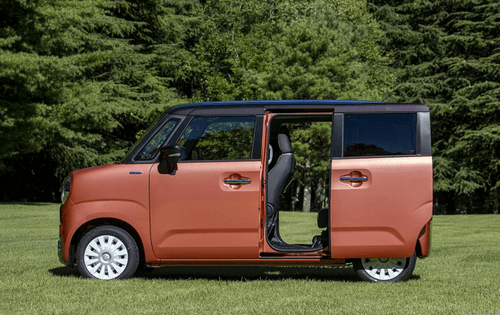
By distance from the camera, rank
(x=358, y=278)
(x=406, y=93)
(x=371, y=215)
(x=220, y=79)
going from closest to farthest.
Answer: (x=371, y=215) < (x=358, y=278) < (x=220, y=79) < (x=406, y=93)

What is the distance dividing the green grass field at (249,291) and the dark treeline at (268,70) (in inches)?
767

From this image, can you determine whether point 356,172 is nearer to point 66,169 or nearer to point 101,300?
point 101,300

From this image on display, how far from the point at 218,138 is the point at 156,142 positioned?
0.69 meters

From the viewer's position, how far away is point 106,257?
27.4 feet

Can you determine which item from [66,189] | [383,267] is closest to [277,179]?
[383,267]

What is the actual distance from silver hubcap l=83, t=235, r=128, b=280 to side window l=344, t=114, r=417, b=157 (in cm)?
258

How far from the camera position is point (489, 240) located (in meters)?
16.5

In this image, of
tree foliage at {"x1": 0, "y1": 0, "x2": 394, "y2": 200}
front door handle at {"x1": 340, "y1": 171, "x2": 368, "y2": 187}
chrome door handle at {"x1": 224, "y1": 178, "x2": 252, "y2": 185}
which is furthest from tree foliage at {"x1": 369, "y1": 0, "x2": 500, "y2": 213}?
chrome door handle at {"x1": 224, "y1": 178, "x2": 252, "y2": 185}

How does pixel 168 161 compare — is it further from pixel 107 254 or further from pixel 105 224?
pixel 107 254

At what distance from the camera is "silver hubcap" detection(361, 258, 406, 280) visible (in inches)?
327

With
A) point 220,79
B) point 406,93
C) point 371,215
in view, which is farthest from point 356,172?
point 406,93

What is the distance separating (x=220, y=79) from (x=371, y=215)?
29.7 m

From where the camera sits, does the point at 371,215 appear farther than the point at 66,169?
No

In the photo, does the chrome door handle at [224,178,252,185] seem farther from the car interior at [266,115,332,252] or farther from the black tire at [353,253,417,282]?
the black tire at [353,253,417,282]
